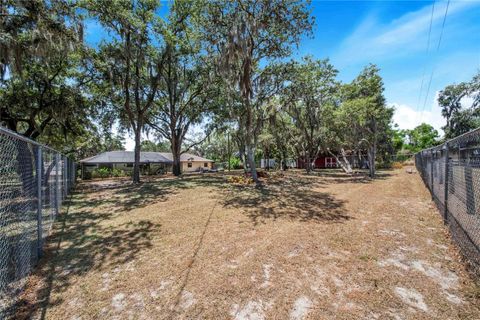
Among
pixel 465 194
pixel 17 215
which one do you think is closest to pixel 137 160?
pixel 17 215

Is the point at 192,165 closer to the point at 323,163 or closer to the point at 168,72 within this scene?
the point at 323,163

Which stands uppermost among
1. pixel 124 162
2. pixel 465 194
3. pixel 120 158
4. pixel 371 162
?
pixel 120 158

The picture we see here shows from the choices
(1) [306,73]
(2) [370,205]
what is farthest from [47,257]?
(1) [306,73]

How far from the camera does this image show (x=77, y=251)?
3.75m

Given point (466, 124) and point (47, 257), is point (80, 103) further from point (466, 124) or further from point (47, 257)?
point (466, 124)

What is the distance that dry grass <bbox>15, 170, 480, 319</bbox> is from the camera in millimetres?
2279

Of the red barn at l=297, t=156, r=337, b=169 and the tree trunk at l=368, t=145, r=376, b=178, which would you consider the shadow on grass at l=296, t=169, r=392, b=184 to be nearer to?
the tree trunk at l=368, t=145, r=376, b=178

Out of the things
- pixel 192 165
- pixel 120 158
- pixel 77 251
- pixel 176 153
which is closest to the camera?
pixel 77 251

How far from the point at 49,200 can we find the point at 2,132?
3.68m

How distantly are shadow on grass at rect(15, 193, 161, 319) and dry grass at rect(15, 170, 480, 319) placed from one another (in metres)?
0.02

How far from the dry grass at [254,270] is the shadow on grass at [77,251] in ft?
0.06

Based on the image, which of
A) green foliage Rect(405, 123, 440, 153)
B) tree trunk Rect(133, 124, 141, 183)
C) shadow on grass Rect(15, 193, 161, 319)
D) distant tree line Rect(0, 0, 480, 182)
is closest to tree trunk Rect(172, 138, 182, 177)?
distant tree line Rect(0, 0, 480, 182)

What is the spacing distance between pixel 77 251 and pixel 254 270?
3046mm

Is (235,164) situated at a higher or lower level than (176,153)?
lower
